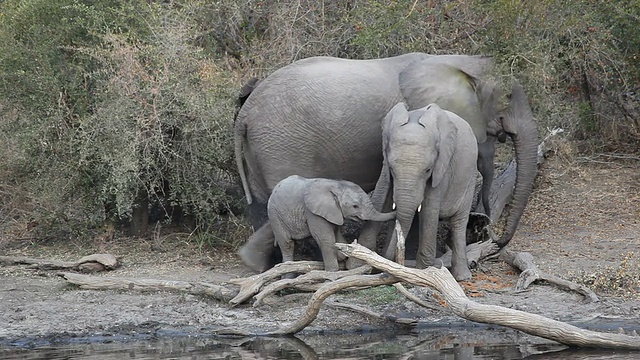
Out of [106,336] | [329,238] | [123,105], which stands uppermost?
[123,105]

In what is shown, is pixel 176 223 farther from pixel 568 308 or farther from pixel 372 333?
pixel 568 308

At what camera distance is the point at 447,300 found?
9234mm

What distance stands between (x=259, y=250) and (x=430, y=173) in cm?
195

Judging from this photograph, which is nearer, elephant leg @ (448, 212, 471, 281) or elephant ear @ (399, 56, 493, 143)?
elephant leg @ (448, 212, 471, 281)

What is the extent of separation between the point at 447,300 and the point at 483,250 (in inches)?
96.9

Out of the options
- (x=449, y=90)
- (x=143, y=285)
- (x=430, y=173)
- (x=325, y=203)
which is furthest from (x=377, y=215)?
(x=143, y=285)

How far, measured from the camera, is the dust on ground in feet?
33.2

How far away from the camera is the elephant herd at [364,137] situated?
10945 millimetres

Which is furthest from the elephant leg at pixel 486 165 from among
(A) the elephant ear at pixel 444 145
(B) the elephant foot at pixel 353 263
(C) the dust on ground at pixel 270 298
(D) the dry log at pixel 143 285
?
(D) the dry log at pixel 143 285

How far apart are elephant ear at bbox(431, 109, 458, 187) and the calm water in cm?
146

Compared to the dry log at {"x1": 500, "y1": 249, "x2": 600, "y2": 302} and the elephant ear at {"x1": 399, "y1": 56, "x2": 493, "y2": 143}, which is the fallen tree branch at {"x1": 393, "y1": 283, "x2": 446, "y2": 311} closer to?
the dry log at {"x1": 500, "y1": 249, "x2": 600, "y2": 302}

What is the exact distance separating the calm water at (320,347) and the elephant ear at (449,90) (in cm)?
257

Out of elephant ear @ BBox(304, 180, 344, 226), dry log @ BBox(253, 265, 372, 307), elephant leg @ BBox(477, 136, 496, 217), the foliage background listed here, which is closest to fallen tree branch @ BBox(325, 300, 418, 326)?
dry log @ BBox(253, 265, 372, 307)

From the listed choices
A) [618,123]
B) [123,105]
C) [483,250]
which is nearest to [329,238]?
[483,250]
